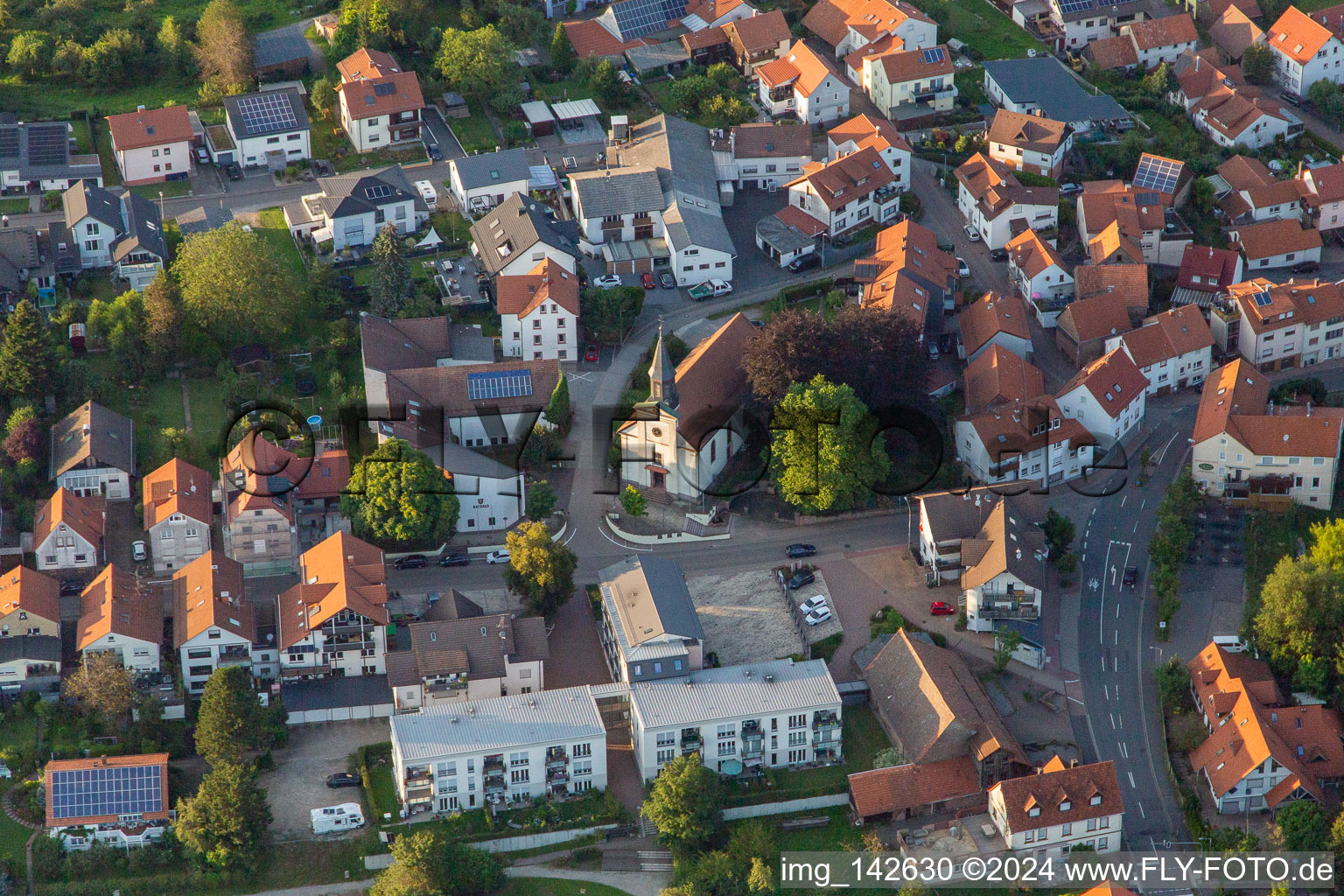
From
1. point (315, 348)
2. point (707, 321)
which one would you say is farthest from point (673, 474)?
point (315, 348)

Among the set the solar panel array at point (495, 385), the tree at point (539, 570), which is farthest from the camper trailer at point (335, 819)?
the solar panel array at point (495, 385)

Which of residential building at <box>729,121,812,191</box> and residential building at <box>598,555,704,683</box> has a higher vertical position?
residential building at <box>729,121,812,191</box>

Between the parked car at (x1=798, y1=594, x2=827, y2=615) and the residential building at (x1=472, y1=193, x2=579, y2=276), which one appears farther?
the residential building at (x1=472, y1=193, x2=579, y2=276)

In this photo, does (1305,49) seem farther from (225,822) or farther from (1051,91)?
(225,822)

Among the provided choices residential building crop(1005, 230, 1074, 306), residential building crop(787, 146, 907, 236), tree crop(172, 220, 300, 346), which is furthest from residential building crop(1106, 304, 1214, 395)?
tree crop(172, 220, 300, 346)

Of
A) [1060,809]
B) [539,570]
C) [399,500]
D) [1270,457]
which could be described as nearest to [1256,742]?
[1060,809]

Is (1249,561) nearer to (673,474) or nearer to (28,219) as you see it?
(673,474)

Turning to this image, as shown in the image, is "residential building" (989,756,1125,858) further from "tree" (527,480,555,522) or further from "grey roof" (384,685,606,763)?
"tree" (527,480,555,522)

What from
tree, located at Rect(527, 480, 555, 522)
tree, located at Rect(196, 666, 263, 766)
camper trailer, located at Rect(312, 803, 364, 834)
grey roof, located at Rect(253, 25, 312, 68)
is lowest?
camper trailer, located at Rect(312, 803, 364, 834)
